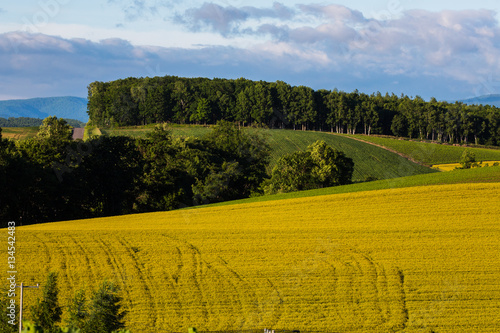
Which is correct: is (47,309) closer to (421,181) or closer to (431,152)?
(421,181)

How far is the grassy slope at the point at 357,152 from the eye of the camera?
82.5 m

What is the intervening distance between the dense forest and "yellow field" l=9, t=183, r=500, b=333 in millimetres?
98845

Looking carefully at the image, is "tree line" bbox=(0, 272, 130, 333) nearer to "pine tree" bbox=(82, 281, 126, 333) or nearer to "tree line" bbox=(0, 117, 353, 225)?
"pine tree" bbox=(82, 281, 126, 333)

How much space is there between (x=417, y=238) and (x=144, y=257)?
55.0ft

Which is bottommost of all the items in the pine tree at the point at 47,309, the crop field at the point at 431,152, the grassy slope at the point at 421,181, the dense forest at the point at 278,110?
the pine tree at the point at 47,309

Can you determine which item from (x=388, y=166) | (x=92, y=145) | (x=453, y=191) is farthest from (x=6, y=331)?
(x=388, y=166)

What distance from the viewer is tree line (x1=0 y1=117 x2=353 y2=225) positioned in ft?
155

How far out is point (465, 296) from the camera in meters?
23.2

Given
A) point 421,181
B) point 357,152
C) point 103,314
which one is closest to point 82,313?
point 103,314

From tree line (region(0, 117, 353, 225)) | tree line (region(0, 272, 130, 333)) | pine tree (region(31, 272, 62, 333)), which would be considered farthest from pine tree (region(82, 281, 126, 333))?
tree line (region(0, 117, 353, 225))

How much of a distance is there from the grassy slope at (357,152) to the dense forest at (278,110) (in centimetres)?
1805

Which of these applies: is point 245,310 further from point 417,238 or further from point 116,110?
point 116,110

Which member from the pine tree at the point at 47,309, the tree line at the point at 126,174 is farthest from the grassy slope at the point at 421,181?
the pine tree at the point at 47,309

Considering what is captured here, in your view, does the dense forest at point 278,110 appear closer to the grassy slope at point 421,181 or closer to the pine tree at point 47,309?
the grassy slope at point 421,181
